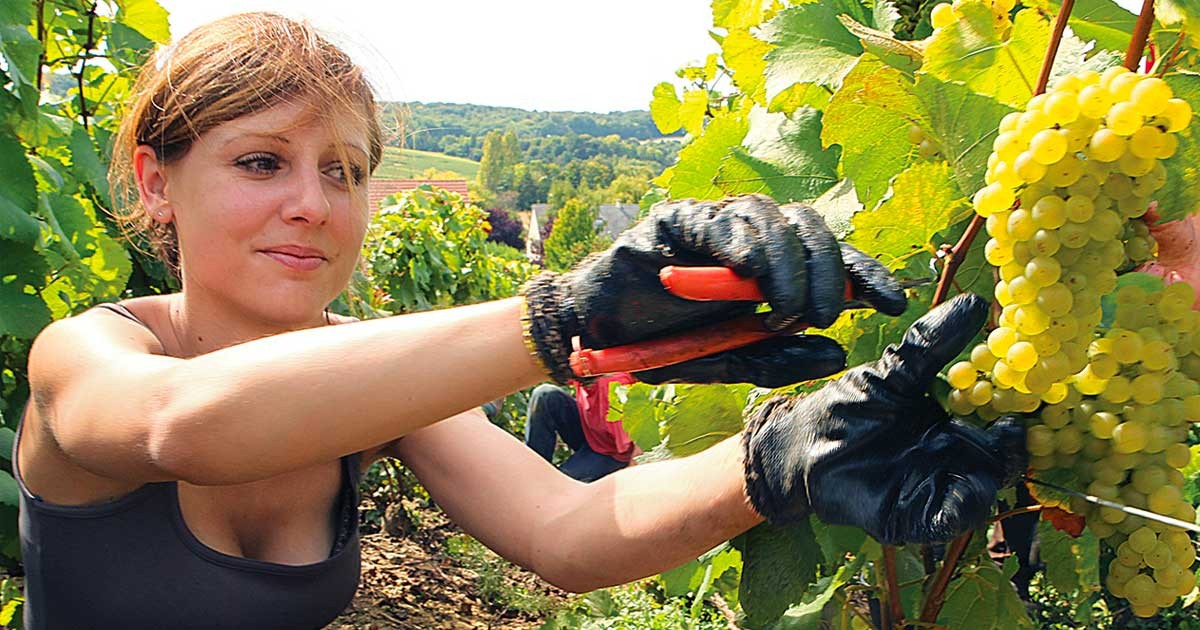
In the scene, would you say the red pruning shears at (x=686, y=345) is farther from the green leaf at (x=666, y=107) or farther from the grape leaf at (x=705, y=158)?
the green leaf at (x=666, y=107)

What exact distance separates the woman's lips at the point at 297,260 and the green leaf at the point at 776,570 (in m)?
0.87

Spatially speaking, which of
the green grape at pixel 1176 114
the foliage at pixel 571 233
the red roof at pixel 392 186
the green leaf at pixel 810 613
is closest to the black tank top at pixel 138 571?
the red roof at pixel 392 186

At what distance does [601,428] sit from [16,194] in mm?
4034

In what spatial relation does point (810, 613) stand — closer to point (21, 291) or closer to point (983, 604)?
point (983, 604)

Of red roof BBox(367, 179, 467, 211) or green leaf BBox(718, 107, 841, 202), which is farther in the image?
red roof BBox(367, 179, 467, 211)

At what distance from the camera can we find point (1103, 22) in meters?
1.36

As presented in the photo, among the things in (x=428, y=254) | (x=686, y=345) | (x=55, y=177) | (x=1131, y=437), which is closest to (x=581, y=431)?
(x=428, y=254)

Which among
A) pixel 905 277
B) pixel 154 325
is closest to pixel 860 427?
pixel 905 277

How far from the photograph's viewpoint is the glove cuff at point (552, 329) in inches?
45.1

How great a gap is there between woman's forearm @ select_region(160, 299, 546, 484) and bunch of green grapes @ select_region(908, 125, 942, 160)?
24.3 inches

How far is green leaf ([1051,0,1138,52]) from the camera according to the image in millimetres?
1346

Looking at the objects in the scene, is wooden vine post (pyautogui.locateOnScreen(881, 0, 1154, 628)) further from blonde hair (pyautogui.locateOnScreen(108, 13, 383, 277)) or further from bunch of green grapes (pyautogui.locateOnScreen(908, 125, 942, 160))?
blonde hair (pyautogui.locateOnScreen(108, 13, 383, 277))

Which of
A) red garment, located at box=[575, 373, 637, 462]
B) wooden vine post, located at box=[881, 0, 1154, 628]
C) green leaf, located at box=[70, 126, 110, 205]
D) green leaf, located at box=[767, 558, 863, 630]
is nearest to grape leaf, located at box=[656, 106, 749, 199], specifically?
wooden vine post, located at box=[881, 0, 1154, 628]

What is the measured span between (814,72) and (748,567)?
786mm
